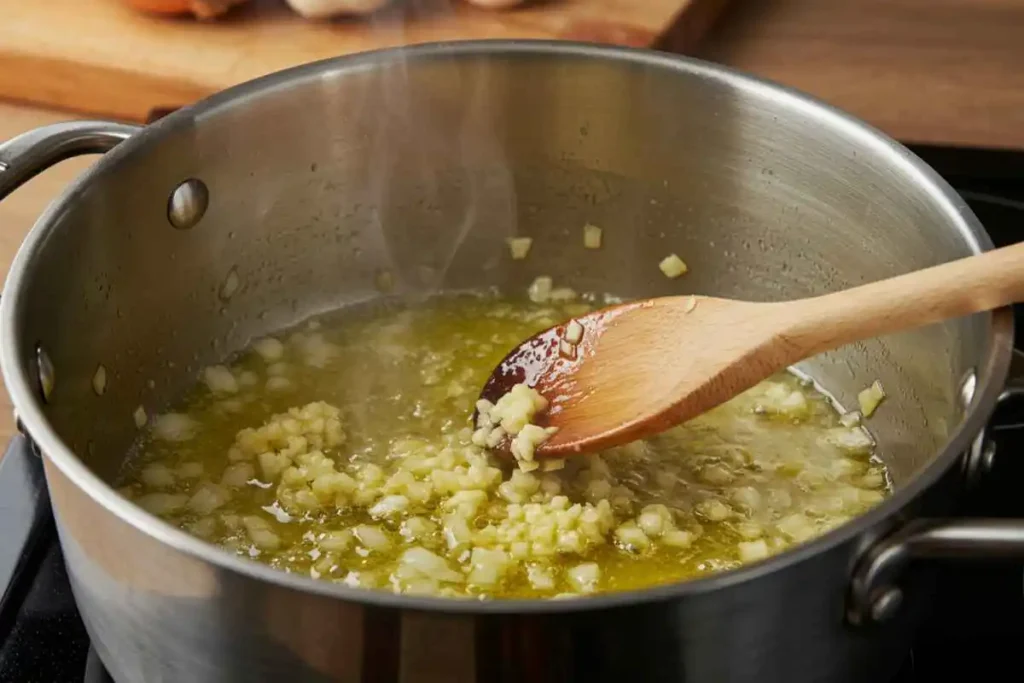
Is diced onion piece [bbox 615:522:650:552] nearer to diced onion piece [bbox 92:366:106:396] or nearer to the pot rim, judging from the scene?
the pot rim

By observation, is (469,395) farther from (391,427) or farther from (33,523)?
(33,523)

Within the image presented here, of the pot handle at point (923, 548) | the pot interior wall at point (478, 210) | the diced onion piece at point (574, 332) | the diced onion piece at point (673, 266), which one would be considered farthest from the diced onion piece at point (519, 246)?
the pot handle at point (923, 548)

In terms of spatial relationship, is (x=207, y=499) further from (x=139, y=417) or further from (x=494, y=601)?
(x=494, y=601)

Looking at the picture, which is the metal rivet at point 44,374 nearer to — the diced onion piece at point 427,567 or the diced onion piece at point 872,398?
the diced onion piece at point 427,567

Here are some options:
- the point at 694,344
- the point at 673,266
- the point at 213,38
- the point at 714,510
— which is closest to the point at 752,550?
the point at 714,510

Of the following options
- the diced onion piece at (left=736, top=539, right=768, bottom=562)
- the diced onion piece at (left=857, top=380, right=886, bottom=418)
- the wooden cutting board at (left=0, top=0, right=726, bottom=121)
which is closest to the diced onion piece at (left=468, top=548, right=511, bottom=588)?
the diced onion piece at (left=736, top=539, right=768, bottom=562)

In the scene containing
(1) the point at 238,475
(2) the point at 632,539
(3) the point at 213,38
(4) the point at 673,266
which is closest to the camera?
(2) the point at 632,539
